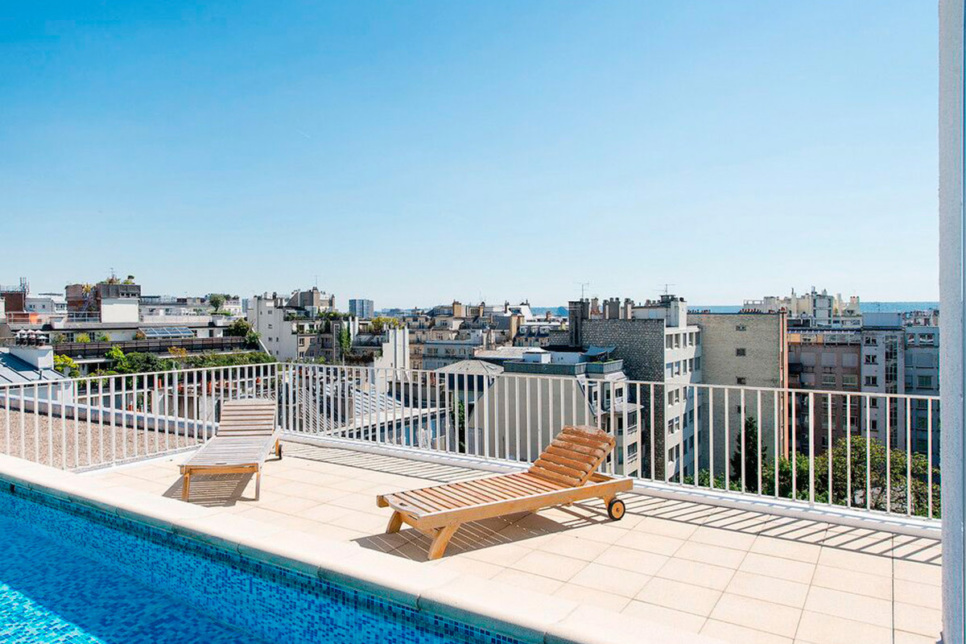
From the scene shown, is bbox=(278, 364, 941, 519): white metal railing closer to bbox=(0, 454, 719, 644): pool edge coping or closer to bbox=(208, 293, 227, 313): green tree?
bbox=(0, 454, 719, 644): pool edge coping

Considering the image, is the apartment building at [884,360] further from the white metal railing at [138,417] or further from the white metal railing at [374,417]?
the white metal railing at [138,417]

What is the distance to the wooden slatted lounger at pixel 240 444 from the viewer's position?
15.9 ft

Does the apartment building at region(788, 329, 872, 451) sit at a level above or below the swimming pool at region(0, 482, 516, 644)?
below

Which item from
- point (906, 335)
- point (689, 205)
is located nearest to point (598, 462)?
point (689, 205)

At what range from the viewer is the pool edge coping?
7.59 feet

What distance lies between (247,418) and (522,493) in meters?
3.34

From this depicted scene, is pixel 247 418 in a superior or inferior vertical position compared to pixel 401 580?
superior

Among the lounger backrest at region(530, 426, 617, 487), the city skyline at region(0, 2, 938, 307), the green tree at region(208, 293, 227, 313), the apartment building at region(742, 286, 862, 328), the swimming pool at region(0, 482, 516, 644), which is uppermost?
the city skyline at region(0, 2, 938, 307)

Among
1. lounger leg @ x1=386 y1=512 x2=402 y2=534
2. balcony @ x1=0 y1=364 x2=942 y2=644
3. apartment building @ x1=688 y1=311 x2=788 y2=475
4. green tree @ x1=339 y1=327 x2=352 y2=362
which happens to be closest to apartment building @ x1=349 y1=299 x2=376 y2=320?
green tree @ x1=339 y1=327 x2=352 y2=362

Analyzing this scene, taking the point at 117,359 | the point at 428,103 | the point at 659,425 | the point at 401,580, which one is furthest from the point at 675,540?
the point at 117,359

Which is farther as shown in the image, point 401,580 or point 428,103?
point 428,103

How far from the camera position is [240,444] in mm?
5652

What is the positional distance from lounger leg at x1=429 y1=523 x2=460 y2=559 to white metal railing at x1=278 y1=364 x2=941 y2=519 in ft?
4.24

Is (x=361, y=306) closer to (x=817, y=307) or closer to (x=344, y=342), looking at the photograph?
(x=344, y=342)
